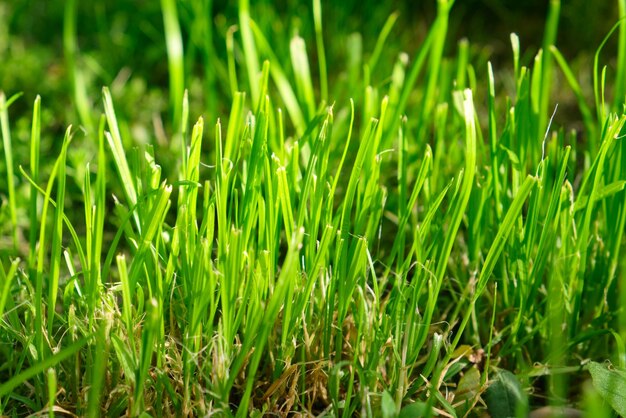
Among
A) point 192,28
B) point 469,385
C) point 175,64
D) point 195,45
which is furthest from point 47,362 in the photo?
point 195,45

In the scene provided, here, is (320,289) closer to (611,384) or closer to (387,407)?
(387,407)

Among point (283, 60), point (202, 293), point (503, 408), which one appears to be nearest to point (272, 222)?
point (202, 293)

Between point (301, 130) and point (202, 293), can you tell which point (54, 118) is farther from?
point (202, 293)

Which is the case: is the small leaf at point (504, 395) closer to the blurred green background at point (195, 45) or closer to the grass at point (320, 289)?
the grass at point (320, 289)

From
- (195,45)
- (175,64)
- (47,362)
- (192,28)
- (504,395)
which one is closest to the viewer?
(47,362)

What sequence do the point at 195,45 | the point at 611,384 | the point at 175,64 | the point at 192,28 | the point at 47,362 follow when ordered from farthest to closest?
the point at 195,45 → the point at 192,28 → the point at 175,64 → the point at 611,384 → the point at 47,362

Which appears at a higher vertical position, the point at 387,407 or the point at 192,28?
the point at 192,28
